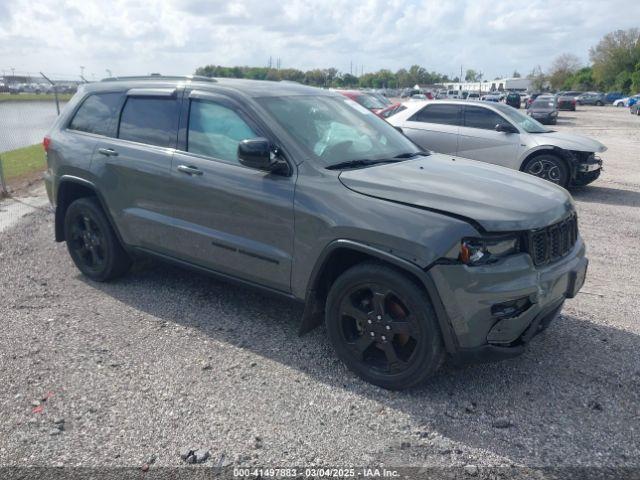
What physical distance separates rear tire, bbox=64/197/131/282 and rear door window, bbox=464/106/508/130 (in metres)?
7.55

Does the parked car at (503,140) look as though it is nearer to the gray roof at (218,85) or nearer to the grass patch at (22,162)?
the gray roof at (218,85)

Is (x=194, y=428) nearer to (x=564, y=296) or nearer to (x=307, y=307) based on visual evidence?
(x=307, y=307)

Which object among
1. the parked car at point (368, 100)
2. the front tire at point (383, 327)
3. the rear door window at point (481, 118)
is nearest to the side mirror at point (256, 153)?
the front tire at point (383, 327)

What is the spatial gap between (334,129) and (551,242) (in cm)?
178

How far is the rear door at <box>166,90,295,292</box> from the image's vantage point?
3.97 meters

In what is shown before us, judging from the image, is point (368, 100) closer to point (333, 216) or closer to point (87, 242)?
point (87, 242)

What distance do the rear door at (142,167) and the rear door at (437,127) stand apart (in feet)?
22.7

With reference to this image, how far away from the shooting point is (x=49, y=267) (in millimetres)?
5973

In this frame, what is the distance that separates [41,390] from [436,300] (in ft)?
8.24

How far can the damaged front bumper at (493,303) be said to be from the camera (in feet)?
10.5

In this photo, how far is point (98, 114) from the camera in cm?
533

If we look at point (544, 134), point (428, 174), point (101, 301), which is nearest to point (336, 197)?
point (428, 174)

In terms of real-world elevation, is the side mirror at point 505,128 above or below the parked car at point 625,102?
above

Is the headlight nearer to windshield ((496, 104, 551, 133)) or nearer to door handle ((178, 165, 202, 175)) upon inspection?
door handle ((178, 165, 202, 175))
